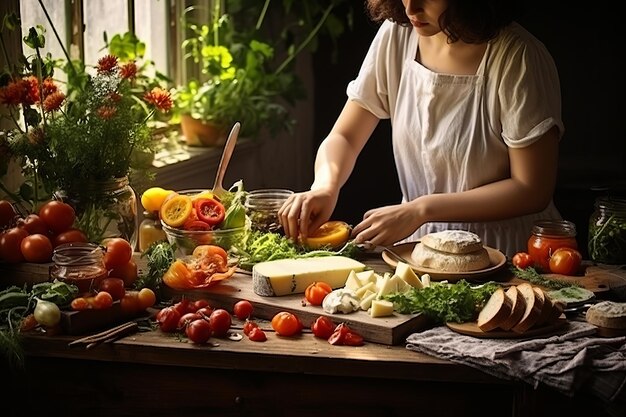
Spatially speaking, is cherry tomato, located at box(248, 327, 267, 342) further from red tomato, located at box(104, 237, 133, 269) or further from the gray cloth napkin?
red tomato, located at box(104, 237, 133, 269)

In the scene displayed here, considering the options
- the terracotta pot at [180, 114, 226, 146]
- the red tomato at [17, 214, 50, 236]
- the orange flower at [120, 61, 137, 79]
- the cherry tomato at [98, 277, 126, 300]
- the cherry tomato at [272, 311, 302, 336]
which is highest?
the orange flower at [120, 61, 137, 79]

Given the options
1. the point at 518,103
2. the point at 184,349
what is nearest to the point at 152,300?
the point at 184,349

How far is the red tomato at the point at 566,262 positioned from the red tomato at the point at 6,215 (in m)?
1.40

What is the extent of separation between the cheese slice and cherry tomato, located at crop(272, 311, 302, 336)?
0.17 m

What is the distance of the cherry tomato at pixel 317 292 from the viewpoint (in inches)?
95.2

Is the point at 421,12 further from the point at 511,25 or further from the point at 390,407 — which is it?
the point at 390,407

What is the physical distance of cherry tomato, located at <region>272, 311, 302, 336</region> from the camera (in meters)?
2.29

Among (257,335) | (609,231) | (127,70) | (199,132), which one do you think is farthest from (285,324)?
(199,132)

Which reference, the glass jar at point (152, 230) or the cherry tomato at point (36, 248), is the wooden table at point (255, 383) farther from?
the glass jar at point (152, 230)

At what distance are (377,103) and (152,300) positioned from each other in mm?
1190

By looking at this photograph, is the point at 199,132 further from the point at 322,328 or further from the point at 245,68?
the point at 322,328

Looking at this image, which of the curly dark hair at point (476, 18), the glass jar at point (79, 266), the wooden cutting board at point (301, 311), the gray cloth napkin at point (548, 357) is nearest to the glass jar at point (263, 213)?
the wooden cutting board at point (301, 311)

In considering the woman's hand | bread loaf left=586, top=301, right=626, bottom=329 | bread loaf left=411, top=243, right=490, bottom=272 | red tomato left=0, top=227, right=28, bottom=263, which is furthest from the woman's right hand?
bread loaf left=586, top=301, right=626, bottom=329

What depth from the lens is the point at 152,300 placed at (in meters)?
2.46
